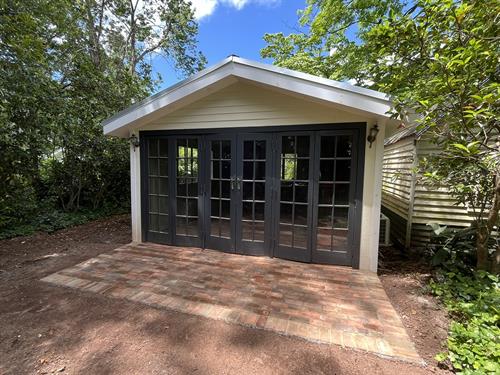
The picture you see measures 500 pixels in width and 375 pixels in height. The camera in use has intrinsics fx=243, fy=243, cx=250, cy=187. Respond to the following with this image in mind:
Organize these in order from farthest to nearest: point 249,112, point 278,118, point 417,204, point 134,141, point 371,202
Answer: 1. point 134,141
2. point 417,204
3. point 249,112
4. point 278,118
5. point 371,202

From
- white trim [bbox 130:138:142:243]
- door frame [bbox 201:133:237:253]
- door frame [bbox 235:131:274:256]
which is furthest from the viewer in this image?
white trim [bbox 130:138:142:243]

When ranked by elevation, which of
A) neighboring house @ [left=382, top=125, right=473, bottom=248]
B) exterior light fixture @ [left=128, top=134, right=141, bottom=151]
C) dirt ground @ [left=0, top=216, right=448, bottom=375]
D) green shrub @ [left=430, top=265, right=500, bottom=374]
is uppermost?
exterior light fixture @ [left=128, top=134, right=141, bottom=151]

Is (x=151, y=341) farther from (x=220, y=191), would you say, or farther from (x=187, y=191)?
(x=187, y=191)

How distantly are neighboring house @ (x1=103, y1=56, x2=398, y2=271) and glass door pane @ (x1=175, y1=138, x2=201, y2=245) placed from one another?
17mm

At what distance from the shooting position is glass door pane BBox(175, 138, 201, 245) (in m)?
4.06

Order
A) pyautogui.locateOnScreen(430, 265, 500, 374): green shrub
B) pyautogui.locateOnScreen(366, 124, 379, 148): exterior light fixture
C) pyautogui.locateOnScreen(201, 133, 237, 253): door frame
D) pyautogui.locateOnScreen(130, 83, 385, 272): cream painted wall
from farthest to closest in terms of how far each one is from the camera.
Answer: pyautogui.locateOnScreen(201, 133, 237, 253): door frame → pyautogui.locateOnScreen(130, 83, 385, 272): cream painted wall → pyautogui.locateOnScreen(366, 124, 379, 148): exterior light fixture → pyautogui.locateOnScreen(430, 265, 500, 374): green shrub

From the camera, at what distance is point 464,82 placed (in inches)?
80.3

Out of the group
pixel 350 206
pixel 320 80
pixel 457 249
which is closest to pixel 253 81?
pixel 320 80

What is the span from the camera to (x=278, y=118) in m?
3.50

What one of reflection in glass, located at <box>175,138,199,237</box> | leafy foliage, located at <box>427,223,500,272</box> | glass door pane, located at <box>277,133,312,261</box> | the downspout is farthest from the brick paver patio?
the downspout

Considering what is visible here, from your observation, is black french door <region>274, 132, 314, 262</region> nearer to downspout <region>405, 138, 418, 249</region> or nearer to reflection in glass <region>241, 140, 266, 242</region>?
reflection in glass <region>241, 140, 266, 242</region>

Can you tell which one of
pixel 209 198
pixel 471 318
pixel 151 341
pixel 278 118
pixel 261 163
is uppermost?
pixel 278 118

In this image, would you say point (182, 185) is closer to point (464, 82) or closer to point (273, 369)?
point (273, 369)

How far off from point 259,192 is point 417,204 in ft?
8.87
